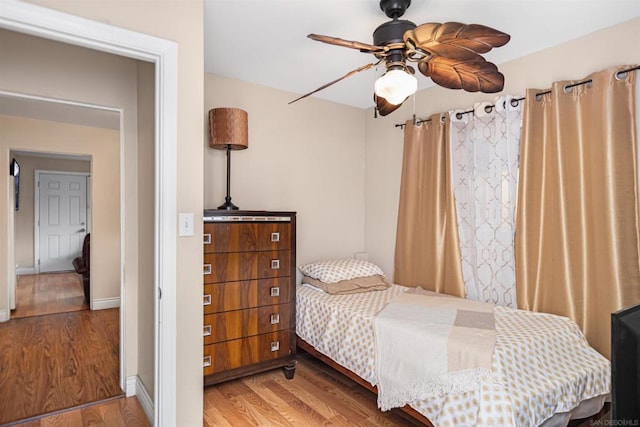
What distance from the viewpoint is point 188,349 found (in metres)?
1.88

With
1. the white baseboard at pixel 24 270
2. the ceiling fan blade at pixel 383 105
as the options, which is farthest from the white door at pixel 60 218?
the ceiling fan blade at pixel 383 105

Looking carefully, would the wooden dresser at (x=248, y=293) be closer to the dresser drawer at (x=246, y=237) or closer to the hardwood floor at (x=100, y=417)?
the dresser drawer at (x=246, y=237)

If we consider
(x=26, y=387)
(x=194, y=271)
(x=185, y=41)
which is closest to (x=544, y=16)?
(x=185, y=41)

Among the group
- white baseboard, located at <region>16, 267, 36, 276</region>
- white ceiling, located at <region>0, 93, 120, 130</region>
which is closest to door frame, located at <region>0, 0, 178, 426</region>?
white ceiling, located at <region>0, 93, 120, 130</region>

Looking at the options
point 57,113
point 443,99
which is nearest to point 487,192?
point 443,99

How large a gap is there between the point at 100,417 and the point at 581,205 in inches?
130

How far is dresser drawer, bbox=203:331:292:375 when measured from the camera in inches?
101

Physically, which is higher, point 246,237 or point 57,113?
point 57,113

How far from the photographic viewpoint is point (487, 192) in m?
2.92

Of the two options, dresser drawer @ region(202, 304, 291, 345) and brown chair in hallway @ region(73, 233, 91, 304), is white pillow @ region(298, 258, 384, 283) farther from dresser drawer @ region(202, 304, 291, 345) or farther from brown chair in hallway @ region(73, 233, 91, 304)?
brown chair in hallway @ region(73, 233, 91, 304)

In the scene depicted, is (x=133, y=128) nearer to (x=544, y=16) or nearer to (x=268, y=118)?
(x=268, y=118)

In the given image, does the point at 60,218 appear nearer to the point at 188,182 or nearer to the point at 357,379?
the point at 188,182

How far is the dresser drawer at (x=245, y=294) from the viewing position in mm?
2566

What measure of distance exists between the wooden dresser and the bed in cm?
43
